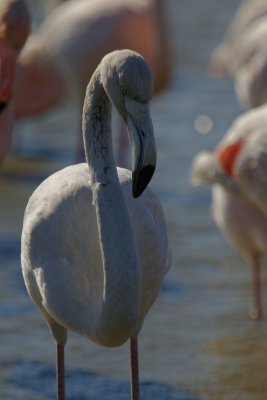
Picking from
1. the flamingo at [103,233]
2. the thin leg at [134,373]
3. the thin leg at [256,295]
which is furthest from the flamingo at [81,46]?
the thin leg at [134,373]

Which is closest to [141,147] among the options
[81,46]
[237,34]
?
[81,46]

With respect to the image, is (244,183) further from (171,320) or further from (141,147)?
(141,147)

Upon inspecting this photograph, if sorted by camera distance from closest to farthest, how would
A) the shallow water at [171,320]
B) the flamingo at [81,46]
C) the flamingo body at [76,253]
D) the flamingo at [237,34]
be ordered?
the flamingo body at [76,253] → the shallow water at [171,320] → the flamingo at [81,46] → the flamingo at [237,34]

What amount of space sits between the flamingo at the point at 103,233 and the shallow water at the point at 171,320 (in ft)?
2.10

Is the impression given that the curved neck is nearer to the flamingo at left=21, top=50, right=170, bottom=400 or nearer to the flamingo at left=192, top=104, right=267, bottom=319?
the flamingo at left=21, top=50, right=170, bottom=400

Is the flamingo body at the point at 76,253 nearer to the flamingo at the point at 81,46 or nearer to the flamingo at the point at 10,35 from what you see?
the flamingo at the point at 10,35

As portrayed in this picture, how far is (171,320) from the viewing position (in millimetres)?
Result: 5508

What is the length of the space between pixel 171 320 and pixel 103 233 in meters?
1.89

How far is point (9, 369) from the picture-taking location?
487cm

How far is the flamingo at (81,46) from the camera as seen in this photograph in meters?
8.02

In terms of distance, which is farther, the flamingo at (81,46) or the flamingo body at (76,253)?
the flamingo at (81,46)

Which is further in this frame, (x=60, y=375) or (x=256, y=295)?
(x=256, y=295)

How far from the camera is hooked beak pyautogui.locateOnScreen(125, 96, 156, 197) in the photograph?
3.43 meters

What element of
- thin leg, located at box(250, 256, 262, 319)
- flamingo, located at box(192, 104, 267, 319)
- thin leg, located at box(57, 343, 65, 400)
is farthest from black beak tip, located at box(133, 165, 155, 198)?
thin leg, located at box(250, 256, 262, 319)
